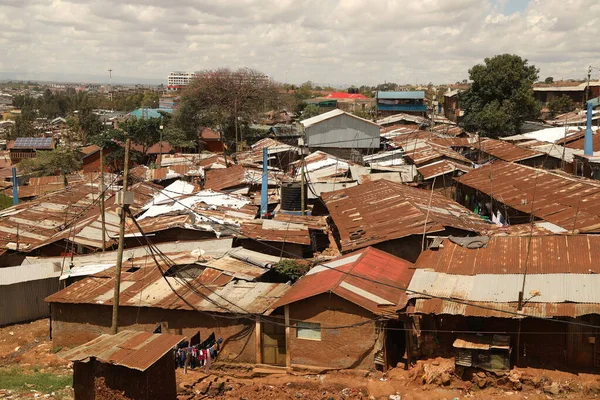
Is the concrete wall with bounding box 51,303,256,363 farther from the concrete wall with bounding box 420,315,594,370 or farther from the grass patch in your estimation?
the concrete wall with bounding box 420,315,594,370

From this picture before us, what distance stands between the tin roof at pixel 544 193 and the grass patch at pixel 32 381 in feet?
43.2

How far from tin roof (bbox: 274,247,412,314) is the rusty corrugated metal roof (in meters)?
0.82

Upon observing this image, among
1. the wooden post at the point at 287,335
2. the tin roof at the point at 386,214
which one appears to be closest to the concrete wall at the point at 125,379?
the wooden post at the point at 287,335

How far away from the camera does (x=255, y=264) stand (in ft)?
54.9

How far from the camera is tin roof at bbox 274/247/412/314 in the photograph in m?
12.2

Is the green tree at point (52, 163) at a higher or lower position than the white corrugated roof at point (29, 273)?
higher

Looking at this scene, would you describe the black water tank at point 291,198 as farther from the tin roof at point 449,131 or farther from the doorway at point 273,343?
the tin roof at point 449,131

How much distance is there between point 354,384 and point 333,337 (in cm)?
106

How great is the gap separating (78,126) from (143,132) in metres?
18.6

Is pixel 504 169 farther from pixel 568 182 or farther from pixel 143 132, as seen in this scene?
pixel 143 132

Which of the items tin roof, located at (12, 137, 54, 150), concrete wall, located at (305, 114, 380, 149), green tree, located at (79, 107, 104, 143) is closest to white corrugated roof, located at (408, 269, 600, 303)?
concrete wall, located at (305, 114, 380, 149)

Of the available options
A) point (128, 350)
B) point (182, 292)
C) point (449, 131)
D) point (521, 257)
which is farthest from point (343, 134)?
point (128, 350)

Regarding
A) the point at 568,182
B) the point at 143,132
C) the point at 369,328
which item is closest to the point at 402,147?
the point at 568,182

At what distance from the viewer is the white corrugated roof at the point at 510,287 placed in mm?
10844
